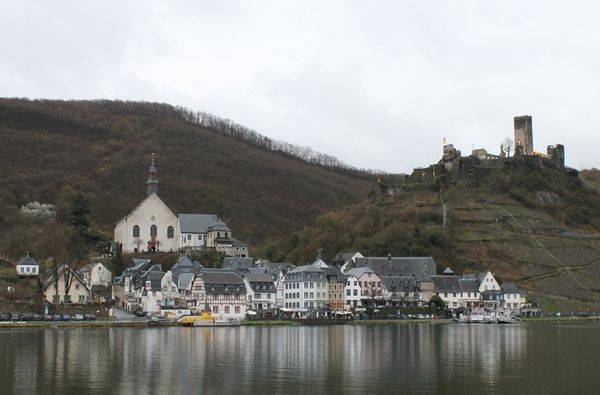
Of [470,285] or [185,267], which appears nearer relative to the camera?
[185,267]

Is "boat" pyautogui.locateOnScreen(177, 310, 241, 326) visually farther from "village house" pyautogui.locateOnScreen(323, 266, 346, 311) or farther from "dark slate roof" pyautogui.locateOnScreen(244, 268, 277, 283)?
"village house" pyautogui.locateOnScreen(323, 266, 346, 311)

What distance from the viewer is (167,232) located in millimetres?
125812

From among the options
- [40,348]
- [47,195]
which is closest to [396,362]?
[40,348]

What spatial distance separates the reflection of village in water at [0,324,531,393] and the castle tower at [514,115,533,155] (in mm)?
103053

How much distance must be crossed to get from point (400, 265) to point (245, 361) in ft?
227

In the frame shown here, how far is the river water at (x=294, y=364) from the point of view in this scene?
108ft

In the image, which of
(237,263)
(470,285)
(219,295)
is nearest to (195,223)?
(237,263)

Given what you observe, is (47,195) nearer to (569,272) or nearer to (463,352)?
(569,272)

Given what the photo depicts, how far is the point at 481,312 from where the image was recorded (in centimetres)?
10144

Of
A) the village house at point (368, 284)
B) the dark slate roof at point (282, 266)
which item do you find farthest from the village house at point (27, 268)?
the village house at point (368, 284)

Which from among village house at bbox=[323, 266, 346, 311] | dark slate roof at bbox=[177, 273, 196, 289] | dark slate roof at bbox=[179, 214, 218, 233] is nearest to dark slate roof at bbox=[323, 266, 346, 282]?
village house at bbox=[323, 266, 346, 311]

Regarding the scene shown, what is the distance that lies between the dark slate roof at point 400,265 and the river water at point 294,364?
148 feet

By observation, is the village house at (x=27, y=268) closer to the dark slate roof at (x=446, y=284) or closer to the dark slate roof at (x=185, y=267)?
the dark slate roof at (x=185, y=267)

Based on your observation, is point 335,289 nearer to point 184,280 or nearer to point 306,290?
point 306,290
